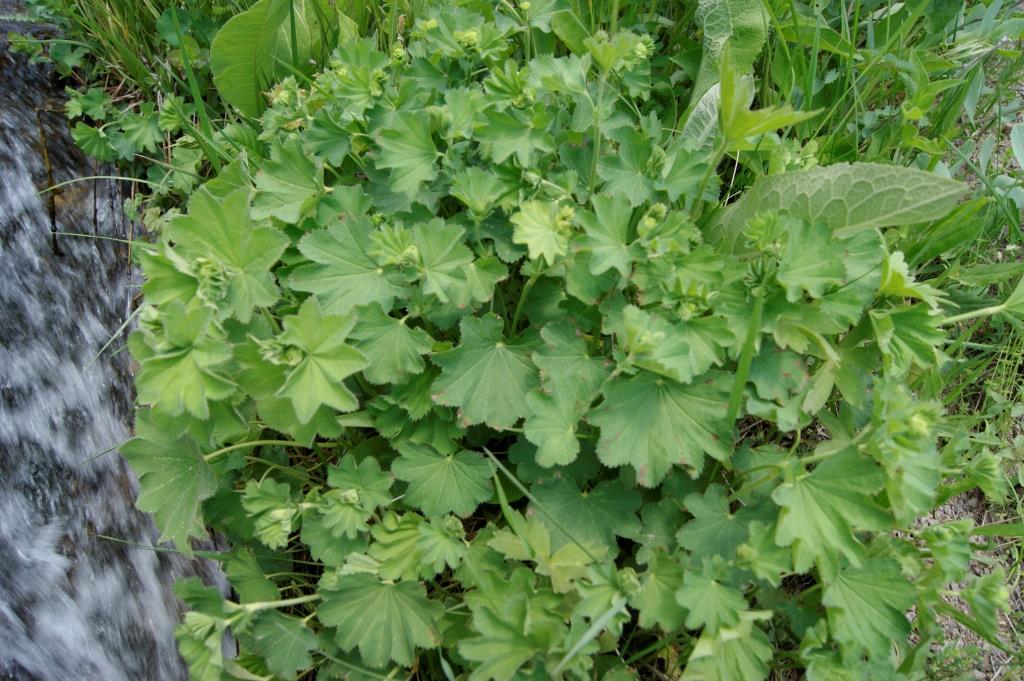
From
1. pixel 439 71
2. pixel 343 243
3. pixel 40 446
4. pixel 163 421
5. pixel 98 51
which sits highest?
pixel 98 51

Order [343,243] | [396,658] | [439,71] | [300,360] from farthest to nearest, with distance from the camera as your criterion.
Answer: [439,71], [343,243], [396,658], [300,360]

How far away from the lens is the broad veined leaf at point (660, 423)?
189cm

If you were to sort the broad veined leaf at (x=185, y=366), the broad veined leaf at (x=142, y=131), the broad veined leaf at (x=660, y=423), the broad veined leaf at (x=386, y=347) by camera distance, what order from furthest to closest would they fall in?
the broad veined leaf at (x=142, y=131) → the broad veined leaf at (x=386, y=347) → the broad veined leaf at (x=660, y=423) → the broad veined leaf at (x=185, y=366)

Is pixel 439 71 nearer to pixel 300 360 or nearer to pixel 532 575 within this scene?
pixel 300 360

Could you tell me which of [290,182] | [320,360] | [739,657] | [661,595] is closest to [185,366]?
[320,360]

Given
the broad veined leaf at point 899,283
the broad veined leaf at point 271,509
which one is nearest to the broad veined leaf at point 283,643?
the broad veined leaf at point 271,509

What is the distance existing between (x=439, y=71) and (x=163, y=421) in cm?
133

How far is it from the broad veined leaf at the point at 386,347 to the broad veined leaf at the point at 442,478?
204 mm

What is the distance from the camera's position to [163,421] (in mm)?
1784

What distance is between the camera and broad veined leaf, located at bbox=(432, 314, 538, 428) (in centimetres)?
201

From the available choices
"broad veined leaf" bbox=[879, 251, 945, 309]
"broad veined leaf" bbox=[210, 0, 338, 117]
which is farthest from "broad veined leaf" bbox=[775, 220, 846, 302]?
"broad veined leaf" bbox=[210, 0, 338, 117]

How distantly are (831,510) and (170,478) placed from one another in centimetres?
164

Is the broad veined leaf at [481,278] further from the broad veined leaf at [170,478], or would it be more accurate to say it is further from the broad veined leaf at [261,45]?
the broad veined leaf at [261,45]

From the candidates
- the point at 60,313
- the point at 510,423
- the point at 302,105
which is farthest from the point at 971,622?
the point at 60,313
